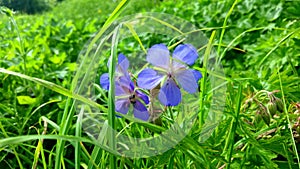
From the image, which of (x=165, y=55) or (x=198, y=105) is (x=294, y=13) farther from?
(x=165, y=55)

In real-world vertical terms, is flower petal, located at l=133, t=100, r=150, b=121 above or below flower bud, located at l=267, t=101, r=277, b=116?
above

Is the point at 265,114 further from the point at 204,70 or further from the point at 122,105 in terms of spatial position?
the point at 122,105

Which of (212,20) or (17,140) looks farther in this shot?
(212,20)

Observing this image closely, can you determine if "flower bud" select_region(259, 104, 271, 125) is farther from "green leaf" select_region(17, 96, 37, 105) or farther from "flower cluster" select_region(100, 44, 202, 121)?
"green leaf" select_region(17, 96, 37, 105)

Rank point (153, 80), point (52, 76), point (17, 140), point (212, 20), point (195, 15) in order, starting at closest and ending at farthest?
point (17, 140)
point (153, 80)
point (52, 76)
point (212, 20)
point (195, 15)

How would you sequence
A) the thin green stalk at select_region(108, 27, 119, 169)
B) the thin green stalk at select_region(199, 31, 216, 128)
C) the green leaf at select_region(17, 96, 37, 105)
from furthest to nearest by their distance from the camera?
the green leaf at select_region(17, 96, 37, 105) → the thin green stalk at select_region(199, 31, 216, 128) → the thin green stalk at select_region(108, 27, 119, 169)

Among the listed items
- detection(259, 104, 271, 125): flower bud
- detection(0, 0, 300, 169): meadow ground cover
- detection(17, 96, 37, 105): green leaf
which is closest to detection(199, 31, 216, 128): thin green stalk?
detection(0, 0, 300, 169): meadow ground cover

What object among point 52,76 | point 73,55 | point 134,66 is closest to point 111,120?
point 134,66
